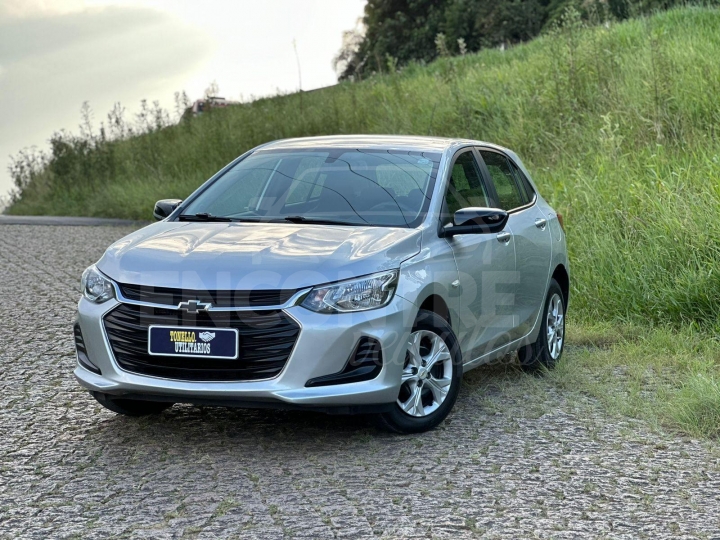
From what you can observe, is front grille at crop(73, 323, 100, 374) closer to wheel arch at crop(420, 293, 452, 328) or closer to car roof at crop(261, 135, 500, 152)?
wheel arch at crop(420, 293, 452, 328)

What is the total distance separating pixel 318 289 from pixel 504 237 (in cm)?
201

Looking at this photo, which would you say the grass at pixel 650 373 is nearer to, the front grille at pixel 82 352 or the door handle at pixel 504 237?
the door handle at pixel 504 237

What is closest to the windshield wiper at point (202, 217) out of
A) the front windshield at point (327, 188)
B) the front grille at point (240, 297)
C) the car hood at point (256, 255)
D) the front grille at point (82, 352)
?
the front windshield at point (327, 188)

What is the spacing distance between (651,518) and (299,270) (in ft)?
6.70

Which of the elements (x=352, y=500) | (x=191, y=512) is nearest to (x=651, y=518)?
(x=352, y=500)

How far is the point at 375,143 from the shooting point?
693 centimetres

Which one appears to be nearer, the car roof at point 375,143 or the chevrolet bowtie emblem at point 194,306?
the chevrolet bowtie emblem at point 194,306

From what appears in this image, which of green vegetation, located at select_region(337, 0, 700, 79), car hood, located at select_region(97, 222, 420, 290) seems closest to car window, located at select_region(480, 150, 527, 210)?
car hood, located at select_region(97, 222, 420, 290)

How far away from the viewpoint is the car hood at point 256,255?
17.3ft

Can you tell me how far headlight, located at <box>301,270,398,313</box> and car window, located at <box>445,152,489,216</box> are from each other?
1100 millimetres

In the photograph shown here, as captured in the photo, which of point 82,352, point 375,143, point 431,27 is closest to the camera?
point 82,352

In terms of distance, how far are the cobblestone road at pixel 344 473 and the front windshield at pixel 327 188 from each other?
1.22m

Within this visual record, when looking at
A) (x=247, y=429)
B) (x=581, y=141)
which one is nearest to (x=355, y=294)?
(x=247, y=429)

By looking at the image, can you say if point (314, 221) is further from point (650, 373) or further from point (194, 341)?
point (650, 373)
